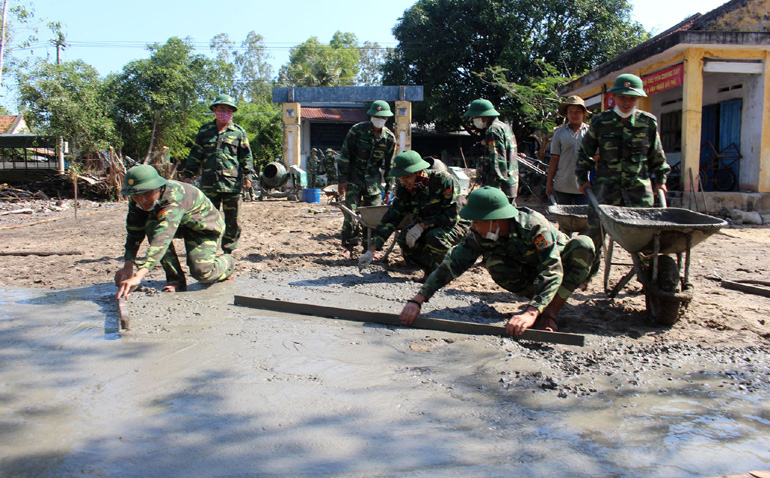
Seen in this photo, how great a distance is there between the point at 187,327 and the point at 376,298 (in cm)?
157

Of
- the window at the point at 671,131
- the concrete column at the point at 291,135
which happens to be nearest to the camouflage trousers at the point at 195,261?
the window at the point at 671,131

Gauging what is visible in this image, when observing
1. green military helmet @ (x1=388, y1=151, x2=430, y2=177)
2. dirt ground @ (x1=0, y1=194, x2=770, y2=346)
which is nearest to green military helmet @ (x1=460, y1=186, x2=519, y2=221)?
dirt ground @ (x1=0, y1=194, x2=770, y2=346)

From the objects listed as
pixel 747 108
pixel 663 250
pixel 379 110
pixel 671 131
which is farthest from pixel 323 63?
pixel 663 250

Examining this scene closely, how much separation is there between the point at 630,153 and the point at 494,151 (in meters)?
1.32

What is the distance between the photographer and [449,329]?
3.81 metres

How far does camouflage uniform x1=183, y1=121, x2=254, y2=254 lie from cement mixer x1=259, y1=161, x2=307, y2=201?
1027 centimetres

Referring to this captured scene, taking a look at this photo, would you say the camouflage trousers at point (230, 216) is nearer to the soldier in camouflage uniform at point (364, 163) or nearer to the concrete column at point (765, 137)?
the soldier in camouflage uniform at point (364, 163)

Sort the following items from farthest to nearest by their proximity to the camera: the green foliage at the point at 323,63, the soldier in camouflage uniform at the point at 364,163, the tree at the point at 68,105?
1. the green foliage at the point at 323,63
2. the tree at the point at 68,105
3. the soldier in camouflage uniform at the point at 364,163

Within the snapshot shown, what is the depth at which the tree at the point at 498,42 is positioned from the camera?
2169cm

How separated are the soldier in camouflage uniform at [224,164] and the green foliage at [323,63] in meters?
28.0

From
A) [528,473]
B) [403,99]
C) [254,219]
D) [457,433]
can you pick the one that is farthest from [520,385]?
[403,99]

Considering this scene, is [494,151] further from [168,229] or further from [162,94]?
[162,94]

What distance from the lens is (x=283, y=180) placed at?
54.3 ft

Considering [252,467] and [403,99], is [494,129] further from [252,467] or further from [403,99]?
[403,99]
